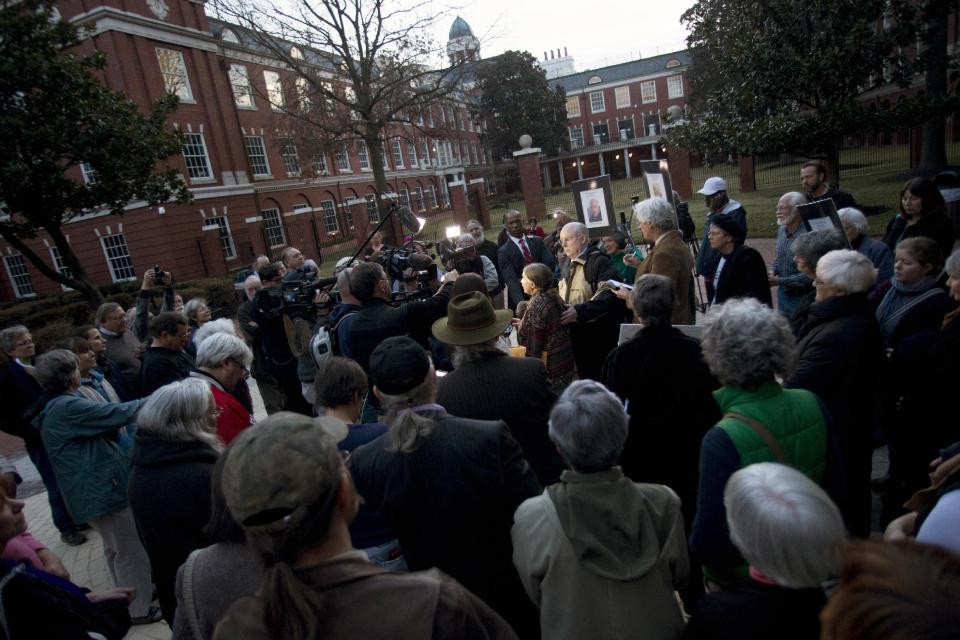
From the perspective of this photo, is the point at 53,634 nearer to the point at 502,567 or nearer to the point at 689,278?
the point at 502,567

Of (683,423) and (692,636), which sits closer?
(692,636)

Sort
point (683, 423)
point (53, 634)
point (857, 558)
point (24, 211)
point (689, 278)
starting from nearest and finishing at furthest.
Result: point (857, 558)
point (53, 634)
point (683, 423)
point (689, 278)
point (24, 211)

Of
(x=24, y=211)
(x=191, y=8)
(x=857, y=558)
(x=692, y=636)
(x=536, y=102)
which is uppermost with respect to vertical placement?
(x=191, y=8)

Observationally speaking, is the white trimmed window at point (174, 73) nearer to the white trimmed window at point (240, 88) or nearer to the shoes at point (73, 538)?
the white trimmed window at point (240, 88)

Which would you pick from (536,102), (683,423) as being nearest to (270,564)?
(683,423)

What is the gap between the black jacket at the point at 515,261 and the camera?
6375mm

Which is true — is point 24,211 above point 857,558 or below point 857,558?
above

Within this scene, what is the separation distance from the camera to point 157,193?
13547 millimetres

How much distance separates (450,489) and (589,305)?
2447mm

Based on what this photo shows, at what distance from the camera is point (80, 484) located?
11.6 ft

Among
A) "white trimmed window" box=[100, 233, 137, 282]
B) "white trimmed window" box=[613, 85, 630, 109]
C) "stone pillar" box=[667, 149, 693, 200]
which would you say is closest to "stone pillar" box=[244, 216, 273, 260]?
"white trimmed window" box=[100, 233, 137, 282]

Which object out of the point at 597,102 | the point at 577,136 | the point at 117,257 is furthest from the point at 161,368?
the point at 597,102

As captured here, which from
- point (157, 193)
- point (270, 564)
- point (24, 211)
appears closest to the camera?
point (270, 564)

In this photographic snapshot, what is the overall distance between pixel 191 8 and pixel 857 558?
2855 centimetres
